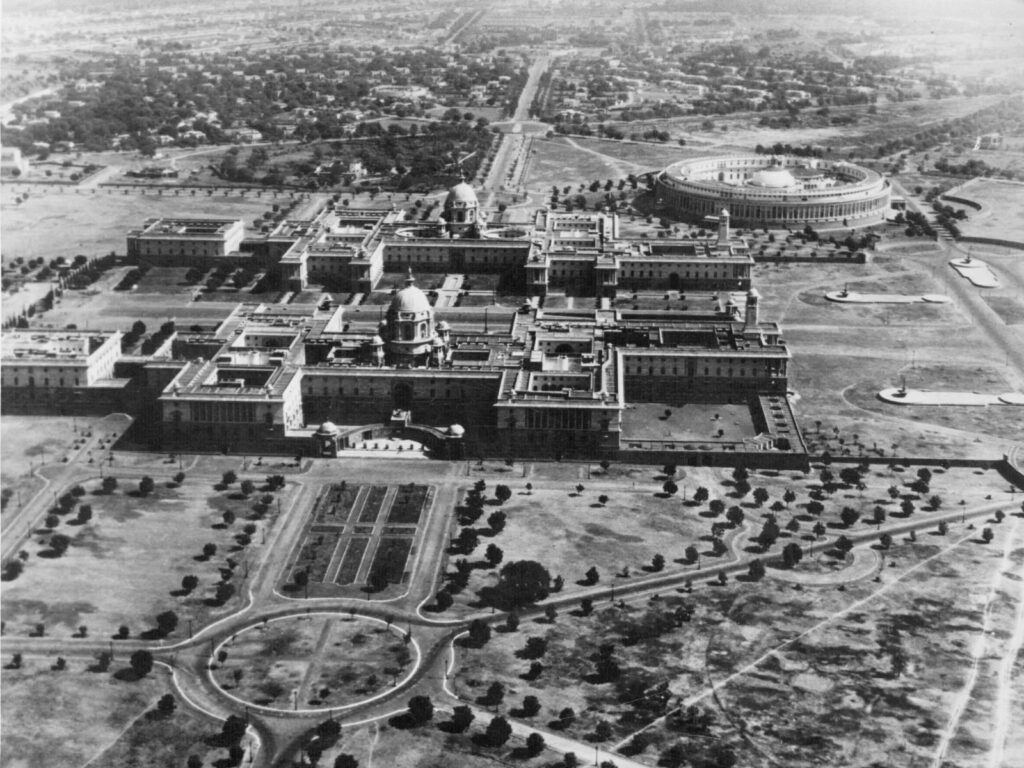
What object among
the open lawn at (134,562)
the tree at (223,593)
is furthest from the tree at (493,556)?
the tree at (223,593)

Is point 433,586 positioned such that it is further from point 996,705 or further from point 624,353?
point 624,353

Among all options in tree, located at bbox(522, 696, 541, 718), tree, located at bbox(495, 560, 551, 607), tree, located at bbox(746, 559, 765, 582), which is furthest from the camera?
tree, located at bbox(746, 559, 765, 582)

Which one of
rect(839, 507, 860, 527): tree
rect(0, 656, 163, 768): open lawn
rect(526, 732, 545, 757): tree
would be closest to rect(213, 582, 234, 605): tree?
rect(0, 656, 163, 768): open lawn

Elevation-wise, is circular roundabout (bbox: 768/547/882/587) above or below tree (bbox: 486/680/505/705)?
below

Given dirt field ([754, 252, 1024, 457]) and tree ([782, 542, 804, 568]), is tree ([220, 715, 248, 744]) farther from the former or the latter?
dirt field ([754, 252, 1024, 457])

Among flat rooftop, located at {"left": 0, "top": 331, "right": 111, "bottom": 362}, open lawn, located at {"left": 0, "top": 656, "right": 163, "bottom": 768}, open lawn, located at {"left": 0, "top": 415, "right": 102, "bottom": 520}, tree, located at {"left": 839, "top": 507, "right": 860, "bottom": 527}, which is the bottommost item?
open lawn, located at {"left": 0, "top": 415, "right": 102, "bottom": 520}

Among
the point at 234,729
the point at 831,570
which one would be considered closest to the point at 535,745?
the point at 234,729

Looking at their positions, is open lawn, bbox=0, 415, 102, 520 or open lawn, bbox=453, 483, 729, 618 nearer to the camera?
open lawn, bbox=453, 483, 729, 618
